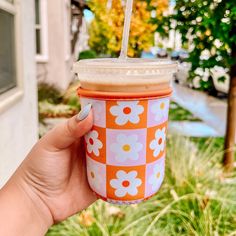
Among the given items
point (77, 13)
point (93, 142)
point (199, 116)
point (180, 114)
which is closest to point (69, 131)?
point (93, 142)

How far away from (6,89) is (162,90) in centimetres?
276

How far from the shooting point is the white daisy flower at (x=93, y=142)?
1.40m

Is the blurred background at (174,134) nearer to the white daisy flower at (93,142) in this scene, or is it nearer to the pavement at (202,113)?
the white daisy flower at (93,142)

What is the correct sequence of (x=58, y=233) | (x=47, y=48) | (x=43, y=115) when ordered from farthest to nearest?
(x=47, y=48) → (x=43, y=115) → (x=58, y=233)

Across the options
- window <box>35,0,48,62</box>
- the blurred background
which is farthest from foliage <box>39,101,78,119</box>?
window <box>35,0,48,62</box>

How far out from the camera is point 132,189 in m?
1.44

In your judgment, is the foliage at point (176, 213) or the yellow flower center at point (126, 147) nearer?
the yellow flower center at point (126, 147)

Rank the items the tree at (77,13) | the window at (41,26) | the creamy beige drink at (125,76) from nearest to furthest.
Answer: the creamy beige drink at (125,76), the window at (41,26), the tree at (77,13)

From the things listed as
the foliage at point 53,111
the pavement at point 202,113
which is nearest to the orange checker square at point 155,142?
the pavement at point 202,113

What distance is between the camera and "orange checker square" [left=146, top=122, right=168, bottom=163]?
1387 mm

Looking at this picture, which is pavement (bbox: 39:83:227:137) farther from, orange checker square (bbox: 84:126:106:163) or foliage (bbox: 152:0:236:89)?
orange checker square (bbox: 84:126:106:163)

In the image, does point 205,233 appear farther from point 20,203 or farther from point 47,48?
point 47,48

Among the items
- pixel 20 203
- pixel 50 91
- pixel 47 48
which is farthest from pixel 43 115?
pixel 20 203

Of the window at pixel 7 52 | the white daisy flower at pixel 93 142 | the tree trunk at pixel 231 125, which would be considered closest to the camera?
the white daisy flower at pixel 93 142
